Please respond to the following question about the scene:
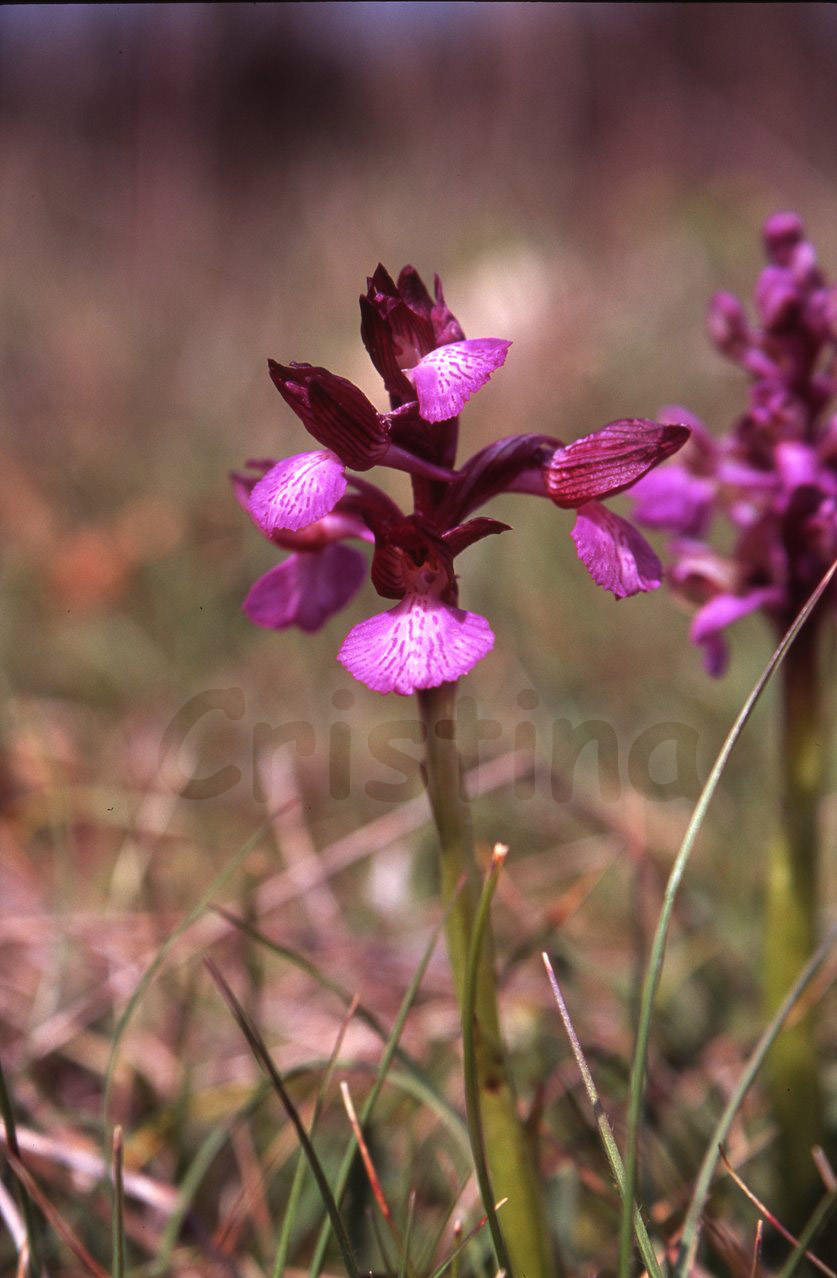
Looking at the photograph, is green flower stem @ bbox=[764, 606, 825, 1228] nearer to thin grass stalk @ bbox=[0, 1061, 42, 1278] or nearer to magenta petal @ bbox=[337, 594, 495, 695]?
magenta petal @ bbox=[337, 594, 495, 695]

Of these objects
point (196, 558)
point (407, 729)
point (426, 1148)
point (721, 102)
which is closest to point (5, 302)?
point (196, 558)

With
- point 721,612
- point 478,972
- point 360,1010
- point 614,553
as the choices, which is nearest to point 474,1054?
point 478,972

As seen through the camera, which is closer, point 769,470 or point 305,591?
point 305,591

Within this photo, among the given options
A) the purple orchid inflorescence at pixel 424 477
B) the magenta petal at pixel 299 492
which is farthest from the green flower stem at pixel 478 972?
the magenta petal at pixel 299 492

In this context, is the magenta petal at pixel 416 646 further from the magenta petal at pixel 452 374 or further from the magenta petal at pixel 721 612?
the magenta petal at pixel 721 612

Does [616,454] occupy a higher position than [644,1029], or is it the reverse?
[616,454]

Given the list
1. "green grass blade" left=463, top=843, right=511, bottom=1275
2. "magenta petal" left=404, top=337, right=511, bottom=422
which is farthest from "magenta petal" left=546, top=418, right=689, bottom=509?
"green grass blade" left=463, top=843, right=511, bottom=1275

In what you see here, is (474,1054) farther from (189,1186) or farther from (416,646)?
(189,1186)
